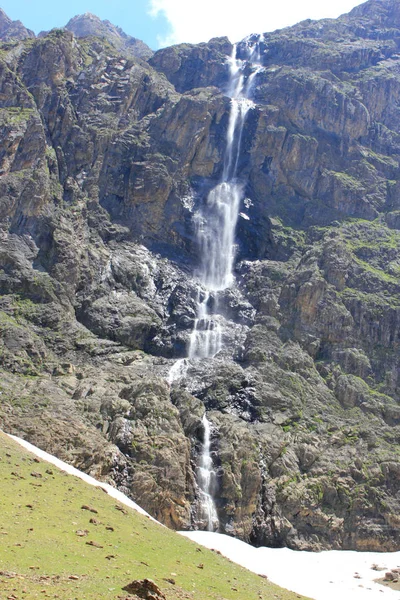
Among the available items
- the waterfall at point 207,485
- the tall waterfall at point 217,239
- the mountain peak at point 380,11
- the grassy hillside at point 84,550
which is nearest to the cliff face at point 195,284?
the waterfall at point 207,485

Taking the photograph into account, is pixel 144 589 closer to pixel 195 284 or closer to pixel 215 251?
pixel 195 284

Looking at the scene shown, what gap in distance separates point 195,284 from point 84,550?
62202 mm

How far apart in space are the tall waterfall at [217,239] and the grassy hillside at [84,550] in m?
40.2

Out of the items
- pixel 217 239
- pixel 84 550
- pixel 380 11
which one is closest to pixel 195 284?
pixel 217 239

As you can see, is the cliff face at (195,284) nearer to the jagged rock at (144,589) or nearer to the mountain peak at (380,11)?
the mountain peak at (380,11)

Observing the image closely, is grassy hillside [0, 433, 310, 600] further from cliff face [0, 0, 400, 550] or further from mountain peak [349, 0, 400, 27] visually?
mountain peak [349, 0, 400, 27]

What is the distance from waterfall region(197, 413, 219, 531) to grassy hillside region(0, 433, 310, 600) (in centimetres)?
1645

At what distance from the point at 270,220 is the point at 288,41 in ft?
193

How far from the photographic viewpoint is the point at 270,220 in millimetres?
94062

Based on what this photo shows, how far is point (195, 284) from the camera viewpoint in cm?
8400

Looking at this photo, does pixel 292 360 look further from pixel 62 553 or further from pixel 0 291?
pixel 62 553

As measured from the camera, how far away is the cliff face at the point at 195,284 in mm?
53469

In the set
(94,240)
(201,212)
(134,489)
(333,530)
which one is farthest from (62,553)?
(201,212)

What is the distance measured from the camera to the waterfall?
50250mm
